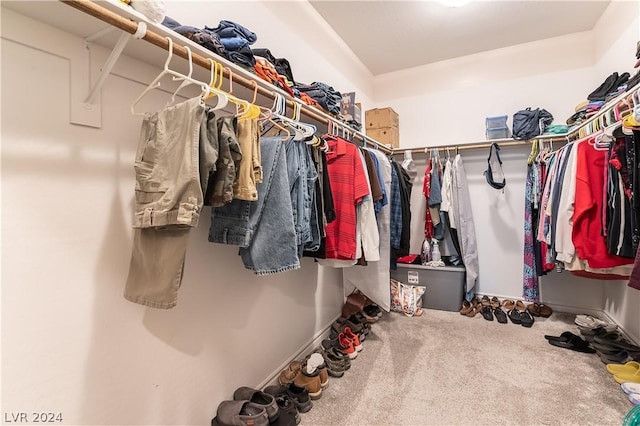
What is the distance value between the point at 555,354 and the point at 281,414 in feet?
6.47

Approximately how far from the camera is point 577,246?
1.71 m

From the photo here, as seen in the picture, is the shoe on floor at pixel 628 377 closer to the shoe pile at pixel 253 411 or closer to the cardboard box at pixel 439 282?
the cardboard box at pixel 439 282

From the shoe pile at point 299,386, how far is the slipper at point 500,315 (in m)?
1.13

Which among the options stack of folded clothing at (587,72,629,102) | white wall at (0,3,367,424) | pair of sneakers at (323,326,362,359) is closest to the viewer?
white wall at (0,3,367,424)

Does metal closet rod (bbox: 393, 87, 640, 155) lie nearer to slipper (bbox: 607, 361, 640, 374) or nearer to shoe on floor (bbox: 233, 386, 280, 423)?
slipper (bbox: 607, 361, 640, 374)

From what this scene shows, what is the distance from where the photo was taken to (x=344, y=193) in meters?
1.69

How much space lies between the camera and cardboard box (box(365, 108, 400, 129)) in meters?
3.16

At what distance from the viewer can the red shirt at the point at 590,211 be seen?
163 cm

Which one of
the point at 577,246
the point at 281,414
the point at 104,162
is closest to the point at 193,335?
the point at 281,414

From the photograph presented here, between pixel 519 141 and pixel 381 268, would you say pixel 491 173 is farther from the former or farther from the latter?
pixel 381 268

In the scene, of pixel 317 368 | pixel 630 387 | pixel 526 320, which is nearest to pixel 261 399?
pixel 317 368

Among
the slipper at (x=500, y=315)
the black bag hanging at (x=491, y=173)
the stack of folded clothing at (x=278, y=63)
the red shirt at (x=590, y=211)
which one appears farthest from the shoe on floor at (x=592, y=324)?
the stack of folded clothing at (x=278, y=63)

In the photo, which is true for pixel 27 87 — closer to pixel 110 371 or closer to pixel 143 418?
pixel 110 371

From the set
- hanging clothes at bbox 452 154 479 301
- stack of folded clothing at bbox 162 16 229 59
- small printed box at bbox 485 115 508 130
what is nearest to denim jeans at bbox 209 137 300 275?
stack of folded clothing at bbox 162 16 229 59
